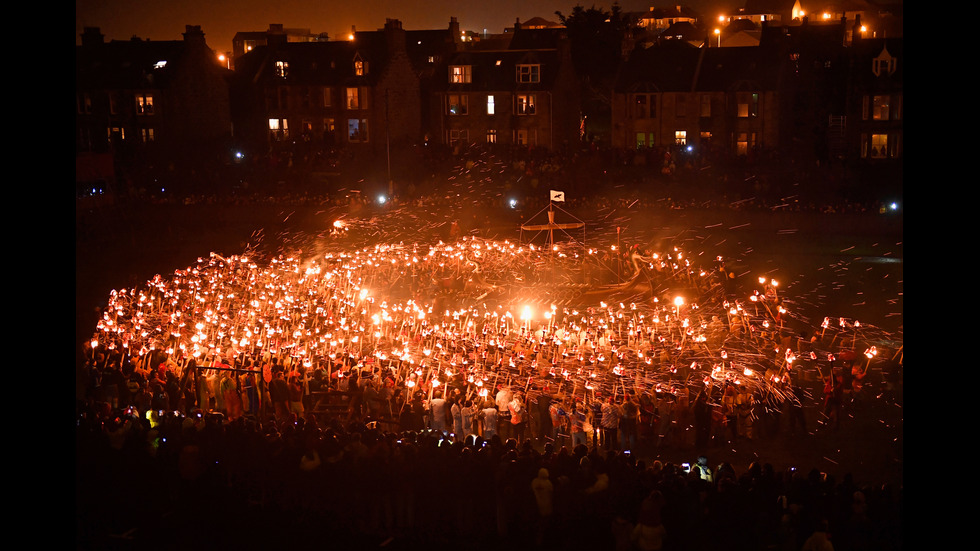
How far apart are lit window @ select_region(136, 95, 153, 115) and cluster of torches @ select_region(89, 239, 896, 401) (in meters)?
29.5

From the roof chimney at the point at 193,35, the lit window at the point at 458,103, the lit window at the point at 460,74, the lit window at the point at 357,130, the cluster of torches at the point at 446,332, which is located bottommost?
the cluster of torches at the point at 446,332

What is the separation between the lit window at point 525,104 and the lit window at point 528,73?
91 centimetres

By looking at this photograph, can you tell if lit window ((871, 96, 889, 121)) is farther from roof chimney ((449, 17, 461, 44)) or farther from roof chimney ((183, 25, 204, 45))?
roof chimney ((183, 25, 204, 45))

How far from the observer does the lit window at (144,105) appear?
169 feet

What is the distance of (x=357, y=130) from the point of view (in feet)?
173

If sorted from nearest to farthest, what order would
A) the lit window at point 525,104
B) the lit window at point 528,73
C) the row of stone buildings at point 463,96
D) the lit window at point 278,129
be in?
the row of stone buildings at point 463,96
the lit window at point 528,73
the lit window at point 525,104
the lit window at point 278,129

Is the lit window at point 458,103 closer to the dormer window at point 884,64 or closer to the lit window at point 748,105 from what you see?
the lit window at point 748,105

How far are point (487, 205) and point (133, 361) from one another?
22140mm

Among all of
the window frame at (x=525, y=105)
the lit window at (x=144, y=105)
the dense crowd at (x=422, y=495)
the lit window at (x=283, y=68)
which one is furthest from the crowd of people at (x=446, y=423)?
the lit window at (x=283, y=68)

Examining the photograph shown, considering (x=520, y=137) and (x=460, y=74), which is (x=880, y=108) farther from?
(x=460, y=74)

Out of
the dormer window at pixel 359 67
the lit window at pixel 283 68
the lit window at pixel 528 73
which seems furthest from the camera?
the lit window at pixel 283 68

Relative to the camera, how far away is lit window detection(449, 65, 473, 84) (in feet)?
173

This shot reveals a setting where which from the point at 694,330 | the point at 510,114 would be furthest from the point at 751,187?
the point at 694,330

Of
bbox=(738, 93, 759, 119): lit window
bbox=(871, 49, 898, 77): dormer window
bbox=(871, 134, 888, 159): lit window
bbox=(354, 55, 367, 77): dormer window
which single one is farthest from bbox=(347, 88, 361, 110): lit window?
bbox=(871, 134, 888, 159): lit window
